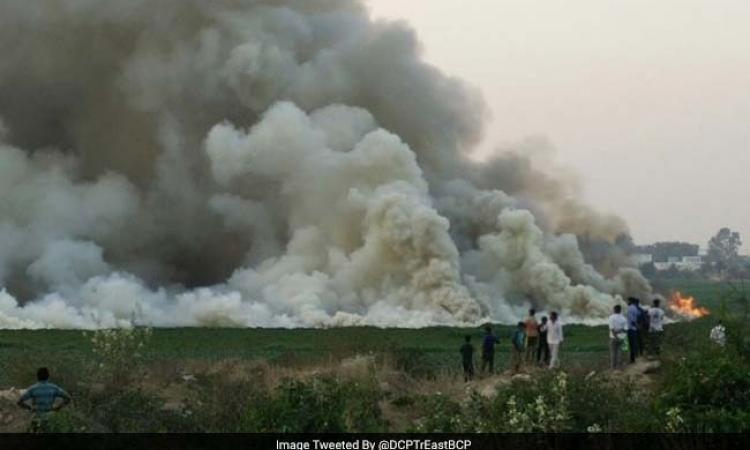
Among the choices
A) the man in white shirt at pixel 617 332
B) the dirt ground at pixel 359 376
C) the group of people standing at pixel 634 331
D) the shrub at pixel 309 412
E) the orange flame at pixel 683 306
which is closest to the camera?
the shrub at pixel 309 412

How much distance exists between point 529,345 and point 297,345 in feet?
56.4

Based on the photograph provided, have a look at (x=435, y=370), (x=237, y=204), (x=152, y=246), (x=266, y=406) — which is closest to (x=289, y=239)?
(x=237, y=204)

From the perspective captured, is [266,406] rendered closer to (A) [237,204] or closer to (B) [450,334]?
(B) [450,334]

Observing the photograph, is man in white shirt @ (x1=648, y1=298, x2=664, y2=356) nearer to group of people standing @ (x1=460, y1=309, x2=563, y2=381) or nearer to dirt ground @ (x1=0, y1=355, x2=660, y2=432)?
dirt ground @ (x1=0, y1=355, x2=660, y2=432)

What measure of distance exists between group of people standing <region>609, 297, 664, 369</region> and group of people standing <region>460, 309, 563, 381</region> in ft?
4.21

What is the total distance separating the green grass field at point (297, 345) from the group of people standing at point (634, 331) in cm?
82

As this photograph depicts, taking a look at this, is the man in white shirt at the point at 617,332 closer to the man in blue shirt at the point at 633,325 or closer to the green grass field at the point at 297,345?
the man in blue shirt at the point at 633,325

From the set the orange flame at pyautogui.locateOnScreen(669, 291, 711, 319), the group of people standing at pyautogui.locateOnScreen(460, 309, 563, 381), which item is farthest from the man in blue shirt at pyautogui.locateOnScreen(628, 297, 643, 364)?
the orange flame at pyautogui.locateOnScreen(669, 291, 711, 319)

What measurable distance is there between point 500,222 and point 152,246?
2357cm

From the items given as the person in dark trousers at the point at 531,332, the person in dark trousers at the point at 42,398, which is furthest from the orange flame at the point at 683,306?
the person in dark trousers at the point at 42,398

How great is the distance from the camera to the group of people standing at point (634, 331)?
77.5 feet

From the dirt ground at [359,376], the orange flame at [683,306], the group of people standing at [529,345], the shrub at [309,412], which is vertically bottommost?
the shrub at [309,412]

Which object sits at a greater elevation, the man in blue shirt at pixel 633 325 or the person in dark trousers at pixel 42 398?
the man in blue shirt at pixel 633 325

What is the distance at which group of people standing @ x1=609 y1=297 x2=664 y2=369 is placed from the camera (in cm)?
2361
